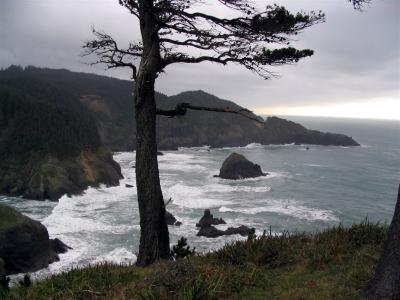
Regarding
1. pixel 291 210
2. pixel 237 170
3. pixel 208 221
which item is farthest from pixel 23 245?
pixel 237 170

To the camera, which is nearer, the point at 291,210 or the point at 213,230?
the point at 213,230

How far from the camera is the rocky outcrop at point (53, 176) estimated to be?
53.4 meters

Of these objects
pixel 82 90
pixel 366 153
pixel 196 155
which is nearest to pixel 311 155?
pixel 366 153

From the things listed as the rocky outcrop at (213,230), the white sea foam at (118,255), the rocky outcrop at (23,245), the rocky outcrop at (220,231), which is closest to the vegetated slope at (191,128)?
the rocky outcrop at (213,230)

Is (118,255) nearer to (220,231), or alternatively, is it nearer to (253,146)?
(220,231)

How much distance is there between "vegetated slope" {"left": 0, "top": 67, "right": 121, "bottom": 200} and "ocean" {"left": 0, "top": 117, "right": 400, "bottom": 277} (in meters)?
Result: 2.85

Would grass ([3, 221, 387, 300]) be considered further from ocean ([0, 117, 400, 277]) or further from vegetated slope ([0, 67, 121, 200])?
vegetated slope ([0, 67, 121, 200])

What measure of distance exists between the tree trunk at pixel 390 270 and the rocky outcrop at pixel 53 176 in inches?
1991

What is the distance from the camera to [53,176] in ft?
183

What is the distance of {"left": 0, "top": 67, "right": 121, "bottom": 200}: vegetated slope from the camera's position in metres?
55.5

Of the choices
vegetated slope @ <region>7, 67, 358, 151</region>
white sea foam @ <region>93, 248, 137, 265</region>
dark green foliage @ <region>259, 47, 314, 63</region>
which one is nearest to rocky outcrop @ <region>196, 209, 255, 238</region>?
white sea foam @ <region>93, 248, 137, 265</region>

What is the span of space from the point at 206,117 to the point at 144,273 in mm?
132924

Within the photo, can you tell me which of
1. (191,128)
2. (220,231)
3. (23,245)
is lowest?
(23,245)

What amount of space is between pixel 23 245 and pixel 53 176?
27.1 m
